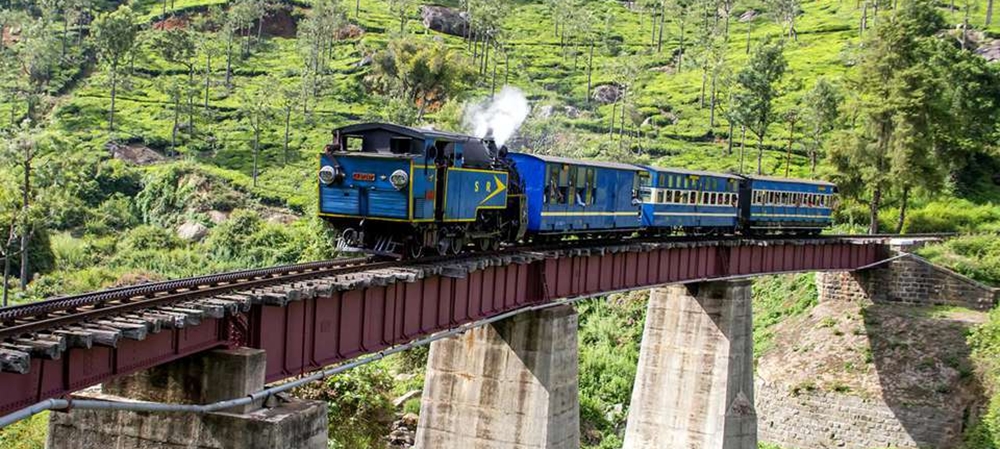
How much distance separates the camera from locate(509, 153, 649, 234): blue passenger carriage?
90.2 feet

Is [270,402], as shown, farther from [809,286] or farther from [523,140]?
[523,140]

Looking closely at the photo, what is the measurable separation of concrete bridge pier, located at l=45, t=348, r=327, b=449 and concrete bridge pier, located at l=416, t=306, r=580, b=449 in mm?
12179

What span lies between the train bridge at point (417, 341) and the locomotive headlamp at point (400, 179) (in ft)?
5.76

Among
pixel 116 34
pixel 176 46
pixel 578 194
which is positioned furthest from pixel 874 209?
pixel 176 46

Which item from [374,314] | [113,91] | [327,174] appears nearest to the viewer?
[374,314]

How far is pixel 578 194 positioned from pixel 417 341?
431 inches

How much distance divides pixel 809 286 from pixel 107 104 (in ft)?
222

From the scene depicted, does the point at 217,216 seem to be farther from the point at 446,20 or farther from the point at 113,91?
the point at 446,20

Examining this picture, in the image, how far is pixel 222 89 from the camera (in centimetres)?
9906

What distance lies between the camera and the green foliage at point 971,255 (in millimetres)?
48344

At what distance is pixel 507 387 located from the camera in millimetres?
27078

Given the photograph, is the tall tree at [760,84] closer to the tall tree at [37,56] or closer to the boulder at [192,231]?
the boulder at [192,231]

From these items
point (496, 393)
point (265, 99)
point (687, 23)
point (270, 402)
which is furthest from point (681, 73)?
point (270, 402)

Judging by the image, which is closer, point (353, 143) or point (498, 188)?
point (353, 143)
